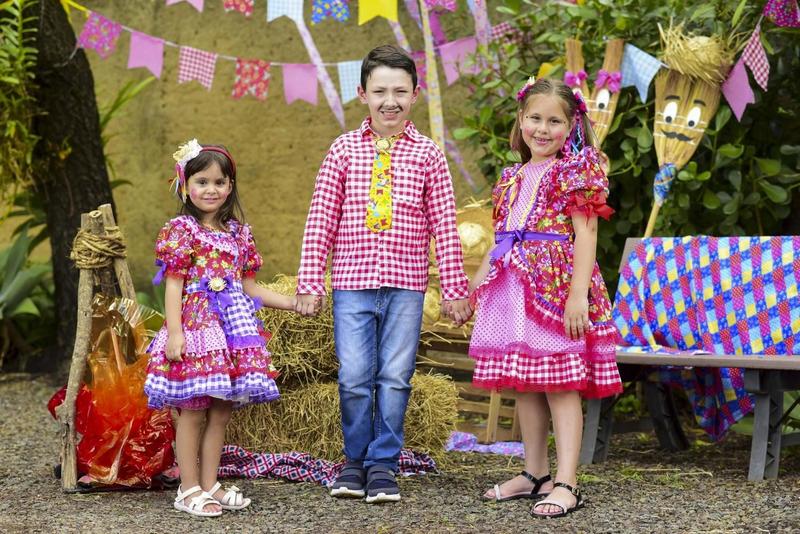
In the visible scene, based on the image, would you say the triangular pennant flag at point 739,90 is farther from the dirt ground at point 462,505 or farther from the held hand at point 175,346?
the held hand at point 175,346

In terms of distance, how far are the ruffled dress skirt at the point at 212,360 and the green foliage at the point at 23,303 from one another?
3.16 metres

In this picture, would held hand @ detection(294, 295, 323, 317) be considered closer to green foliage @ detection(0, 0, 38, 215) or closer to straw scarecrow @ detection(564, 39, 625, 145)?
straw scarecrow @ detection(564, 39, 625, 145)

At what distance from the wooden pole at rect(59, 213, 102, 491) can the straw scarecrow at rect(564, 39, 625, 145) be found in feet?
7.16

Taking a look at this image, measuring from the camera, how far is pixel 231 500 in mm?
3416

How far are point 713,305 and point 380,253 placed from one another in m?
1.54

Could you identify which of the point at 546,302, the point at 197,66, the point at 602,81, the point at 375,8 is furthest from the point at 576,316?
the point at 197,66

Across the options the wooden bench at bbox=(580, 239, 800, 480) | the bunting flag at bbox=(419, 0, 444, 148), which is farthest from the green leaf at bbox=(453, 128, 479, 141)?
the wooden bench at bbox=(580, 239, 800, 480)

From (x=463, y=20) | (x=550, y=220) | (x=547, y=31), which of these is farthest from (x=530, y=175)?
(x=463, y=20)

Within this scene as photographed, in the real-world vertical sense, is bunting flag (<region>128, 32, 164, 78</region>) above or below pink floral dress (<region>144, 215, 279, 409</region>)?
above

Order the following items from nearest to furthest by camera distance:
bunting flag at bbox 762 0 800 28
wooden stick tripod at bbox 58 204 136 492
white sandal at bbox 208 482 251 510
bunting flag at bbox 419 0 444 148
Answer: white sandal at bbox 208 482 251 510, wooden stick tripod at bbox 58 204 136 492, bunting flag at bbox 762 0 800 28, bunting flag at bbox 419 0 444 148

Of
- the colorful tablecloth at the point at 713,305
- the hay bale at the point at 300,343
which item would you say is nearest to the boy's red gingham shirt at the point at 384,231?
the hay bale at the point at 300,343

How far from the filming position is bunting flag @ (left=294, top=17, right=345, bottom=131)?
6.35m

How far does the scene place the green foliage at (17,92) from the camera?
18.8 ft

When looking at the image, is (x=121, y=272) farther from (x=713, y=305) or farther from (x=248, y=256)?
(x=713, y=305)
